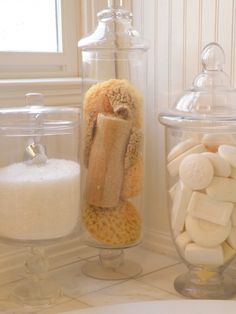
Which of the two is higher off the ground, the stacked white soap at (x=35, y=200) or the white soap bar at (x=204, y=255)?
the stacked white soap at (x=35, y=200)

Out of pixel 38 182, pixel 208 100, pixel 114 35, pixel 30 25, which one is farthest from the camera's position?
pixel 30 25

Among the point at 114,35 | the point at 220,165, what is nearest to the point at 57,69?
the point at 114,35

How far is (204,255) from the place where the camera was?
922mm

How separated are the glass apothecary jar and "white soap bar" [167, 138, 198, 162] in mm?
183

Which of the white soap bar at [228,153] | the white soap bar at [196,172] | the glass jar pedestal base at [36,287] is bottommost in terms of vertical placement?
the glass jar pedestal base at [36,287]

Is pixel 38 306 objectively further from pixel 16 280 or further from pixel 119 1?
pixel 119 1

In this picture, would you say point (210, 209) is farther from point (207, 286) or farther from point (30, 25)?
point (30, 25)

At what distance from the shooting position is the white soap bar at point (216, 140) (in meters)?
0.92

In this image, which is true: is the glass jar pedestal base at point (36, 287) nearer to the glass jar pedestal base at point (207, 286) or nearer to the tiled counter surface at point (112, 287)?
the tiled counter surface at point (112, 287)

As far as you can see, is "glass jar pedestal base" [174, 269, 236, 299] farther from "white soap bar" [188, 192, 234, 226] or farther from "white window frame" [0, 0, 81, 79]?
"white window frame" [0, 0, 81, 79]

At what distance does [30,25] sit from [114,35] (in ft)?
0.86

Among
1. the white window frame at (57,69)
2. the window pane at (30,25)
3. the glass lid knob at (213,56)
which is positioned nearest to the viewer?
the glass lid knob at (213,56)

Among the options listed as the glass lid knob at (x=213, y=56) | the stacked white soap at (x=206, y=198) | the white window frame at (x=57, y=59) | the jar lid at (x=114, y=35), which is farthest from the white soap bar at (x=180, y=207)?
the white window frame at (x=57, y=59)

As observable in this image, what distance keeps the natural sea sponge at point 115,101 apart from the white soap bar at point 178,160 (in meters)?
0.13
